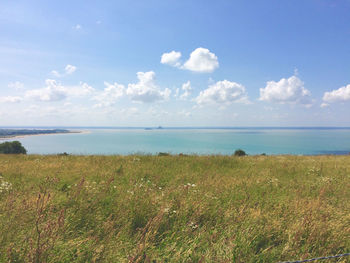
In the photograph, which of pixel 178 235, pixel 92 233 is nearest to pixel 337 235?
pixel 178 235

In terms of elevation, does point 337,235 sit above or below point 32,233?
below

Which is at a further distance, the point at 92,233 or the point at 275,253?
the point at 92,233

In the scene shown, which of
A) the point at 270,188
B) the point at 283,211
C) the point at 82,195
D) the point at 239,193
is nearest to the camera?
the point at 283,211

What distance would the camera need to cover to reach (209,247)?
334 cm

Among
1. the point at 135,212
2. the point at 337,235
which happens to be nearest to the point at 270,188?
the point at 337,235

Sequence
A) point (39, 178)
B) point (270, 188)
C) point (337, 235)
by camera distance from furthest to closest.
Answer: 1. point (39, 178)
2. point (270, 188)
3. point (337, 235)

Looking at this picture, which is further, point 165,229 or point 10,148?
point 10,148

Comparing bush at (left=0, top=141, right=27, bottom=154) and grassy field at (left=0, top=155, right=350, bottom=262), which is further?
bush at (left=0, top=141, right=27, bottom=154)

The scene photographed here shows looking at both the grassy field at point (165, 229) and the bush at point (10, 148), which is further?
the bush at point (10, 148)

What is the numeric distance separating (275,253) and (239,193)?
2960mm

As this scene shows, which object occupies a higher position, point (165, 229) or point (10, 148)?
point (165, 229)

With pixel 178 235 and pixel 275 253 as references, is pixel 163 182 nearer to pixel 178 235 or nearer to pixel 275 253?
pixel 178 235

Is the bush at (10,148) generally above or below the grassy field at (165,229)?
below

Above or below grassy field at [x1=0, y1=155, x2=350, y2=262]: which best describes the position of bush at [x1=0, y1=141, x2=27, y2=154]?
below
